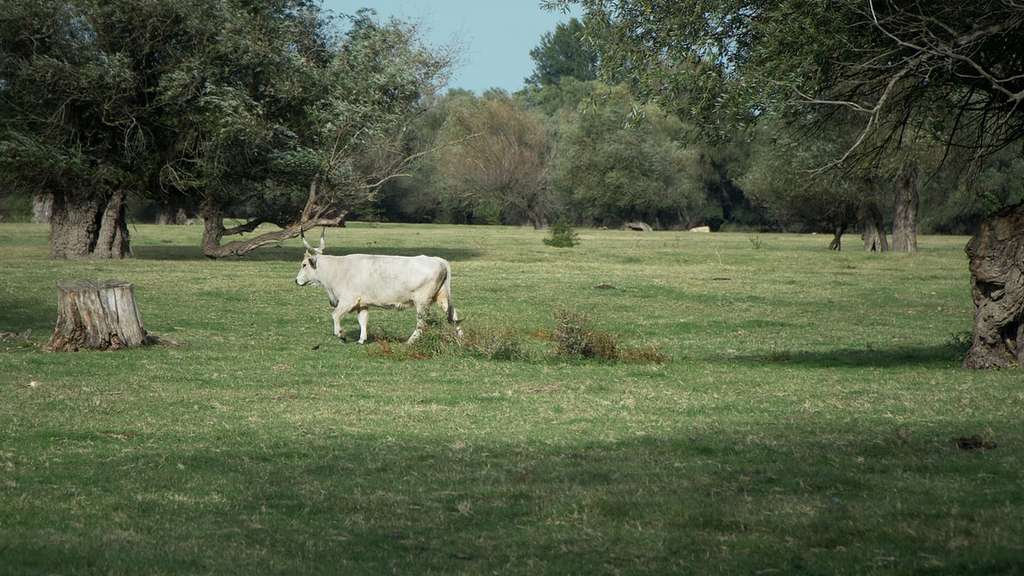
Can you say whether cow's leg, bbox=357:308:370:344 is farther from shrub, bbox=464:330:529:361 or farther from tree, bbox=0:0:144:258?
tree, bbox=0:0:144:258

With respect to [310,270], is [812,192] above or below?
above

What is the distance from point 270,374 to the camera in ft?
62.1

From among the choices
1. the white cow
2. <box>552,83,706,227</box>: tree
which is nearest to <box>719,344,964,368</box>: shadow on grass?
the white cow

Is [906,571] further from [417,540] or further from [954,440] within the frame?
[954,440]

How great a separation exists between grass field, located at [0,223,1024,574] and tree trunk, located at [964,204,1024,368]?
932 mm

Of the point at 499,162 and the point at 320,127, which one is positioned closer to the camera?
the point at 320,127

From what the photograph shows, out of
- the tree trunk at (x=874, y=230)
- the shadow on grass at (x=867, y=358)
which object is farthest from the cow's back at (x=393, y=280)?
the tree trunk at (x=874, y=230)

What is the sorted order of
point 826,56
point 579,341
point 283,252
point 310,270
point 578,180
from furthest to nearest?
1. point 578,180
2. point 283,252
3. point 310,270
4. point 579,341
5. point 826,56

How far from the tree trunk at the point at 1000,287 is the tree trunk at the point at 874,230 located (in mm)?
46015

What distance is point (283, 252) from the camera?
193 ft

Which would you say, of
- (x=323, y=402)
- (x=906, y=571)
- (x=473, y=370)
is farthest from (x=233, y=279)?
(x=906, y=571)

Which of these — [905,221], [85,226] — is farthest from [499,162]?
[85,226]

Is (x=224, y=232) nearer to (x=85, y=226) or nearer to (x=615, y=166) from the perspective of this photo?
(x=85, y=226)

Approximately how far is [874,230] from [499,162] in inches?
2194
